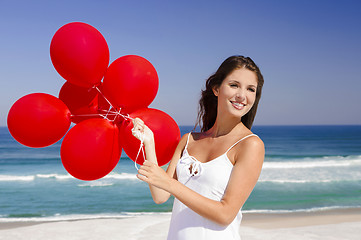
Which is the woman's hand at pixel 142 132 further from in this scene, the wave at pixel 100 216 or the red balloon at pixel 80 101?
the wave at pixel 100 216

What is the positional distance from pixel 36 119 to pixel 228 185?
4.44 ft

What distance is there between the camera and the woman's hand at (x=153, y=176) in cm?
Answer: 175

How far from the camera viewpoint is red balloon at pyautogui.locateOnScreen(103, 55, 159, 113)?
2.48m

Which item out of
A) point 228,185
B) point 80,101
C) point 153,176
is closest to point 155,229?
point 80,101

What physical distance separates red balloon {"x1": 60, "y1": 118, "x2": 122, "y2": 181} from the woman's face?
82 cm

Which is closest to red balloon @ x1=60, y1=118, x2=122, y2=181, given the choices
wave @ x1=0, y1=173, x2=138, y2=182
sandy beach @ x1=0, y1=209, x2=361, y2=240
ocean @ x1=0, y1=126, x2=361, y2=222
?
sandy beach @ x1=0, y1=209, x2=361, y2=240

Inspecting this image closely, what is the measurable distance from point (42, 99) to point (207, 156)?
1.19 metres

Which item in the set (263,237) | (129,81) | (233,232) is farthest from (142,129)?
(263,237)

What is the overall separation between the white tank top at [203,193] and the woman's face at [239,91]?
0.20 m

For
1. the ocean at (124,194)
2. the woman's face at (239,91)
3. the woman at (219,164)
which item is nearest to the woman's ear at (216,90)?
the woman at (219,164)

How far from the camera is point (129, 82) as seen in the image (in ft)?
8.12

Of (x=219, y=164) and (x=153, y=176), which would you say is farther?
(x=219, y=164)

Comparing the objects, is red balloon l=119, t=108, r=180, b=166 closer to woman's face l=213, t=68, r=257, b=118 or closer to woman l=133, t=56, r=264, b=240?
woman l=133, t=56, r=264, b=240

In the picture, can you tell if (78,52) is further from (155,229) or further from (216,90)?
(155,229)
